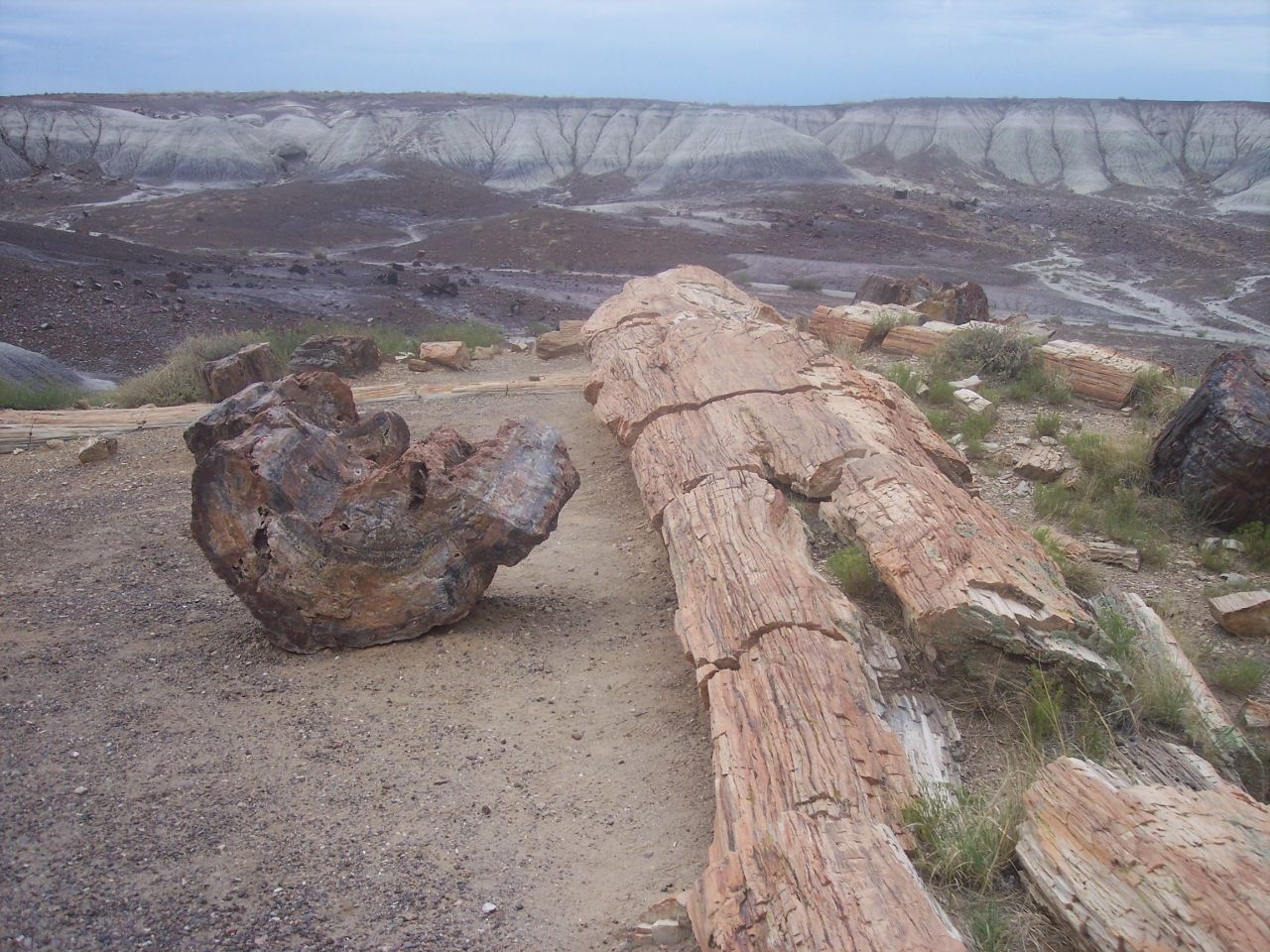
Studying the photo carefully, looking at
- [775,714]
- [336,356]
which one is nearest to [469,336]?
[336,356]

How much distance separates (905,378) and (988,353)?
1.13 metres

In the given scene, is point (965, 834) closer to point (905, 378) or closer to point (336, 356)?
point (905, 378)

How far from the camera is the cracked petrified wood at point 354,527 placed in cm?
469

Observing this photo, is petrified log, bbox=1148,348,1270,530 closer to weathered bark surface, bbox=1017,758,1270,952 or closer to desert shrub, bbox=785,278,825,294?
weathered bark surface, bbox=1017,758,1270,952

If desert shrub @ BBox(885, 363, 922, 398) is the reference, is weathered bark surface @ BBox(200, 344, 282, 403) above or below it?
below

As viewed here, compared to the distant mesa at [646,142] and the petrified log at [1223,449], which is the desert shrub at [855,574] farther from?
the distant mesa at [646,142]

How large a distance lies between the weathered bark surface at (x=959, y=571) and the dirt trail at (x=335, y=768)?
111cm

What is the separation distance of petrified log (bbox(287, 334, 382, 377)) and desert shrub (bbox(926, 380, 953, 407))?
6431 millimetres

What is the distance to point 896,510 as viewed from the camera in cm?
489

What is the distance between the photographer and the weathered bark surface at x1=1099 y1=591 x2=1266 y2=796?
3.90 meters

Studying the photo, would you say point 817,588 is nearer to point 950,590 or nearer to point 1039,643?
point 950,590

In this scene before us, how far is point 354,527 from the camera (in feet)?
15.6

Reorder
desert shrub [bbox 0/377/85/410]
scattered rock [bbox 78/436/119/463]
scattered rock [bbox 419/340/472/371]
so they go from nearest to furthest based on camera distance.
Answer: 1. scattered rock [bbox 78/436/119/463]
2. desert shrub [bbox 0/377/85/410]
3. scattered rock [bbox 419/340/472/371]

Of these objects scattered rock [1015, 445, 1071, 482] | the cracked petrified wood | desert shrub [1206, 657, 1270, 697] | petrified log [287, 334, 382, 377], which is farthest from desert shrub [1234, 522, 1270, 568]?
petrified log [287, 334, 382, 377]
